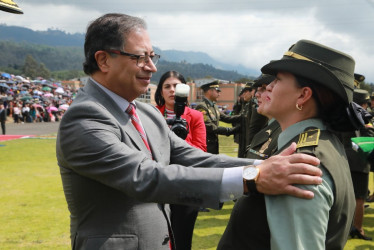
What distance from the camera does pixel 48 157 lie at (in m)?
11.4

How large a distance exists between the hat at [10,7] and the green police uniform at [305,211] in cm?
351

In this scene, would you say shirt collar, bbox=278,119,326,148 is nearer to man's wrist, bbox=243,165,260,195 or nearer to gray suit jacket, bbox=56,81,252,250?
man's wrist, bbox=243,165,260,195

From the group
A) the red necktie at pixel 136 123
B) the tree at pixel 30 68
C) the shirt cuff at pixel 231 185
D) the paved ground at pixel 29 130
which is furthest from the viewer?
the tree at pixel 30 68

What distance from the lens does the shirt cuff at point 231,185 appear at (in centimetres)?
162

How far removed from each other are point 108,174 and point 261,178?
72 cm

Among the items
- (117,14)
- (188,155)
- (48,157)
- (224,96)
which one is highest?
(117,14)

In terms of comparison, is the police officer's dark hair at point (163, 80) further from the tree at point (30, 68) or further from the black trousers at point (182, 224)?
the tree at point (30, 68)

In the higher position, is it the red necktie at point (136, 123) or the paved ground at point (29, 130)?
the red necktie at point (136, 123)

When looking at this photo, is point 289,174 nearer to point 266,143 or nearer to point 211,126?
point 266,143

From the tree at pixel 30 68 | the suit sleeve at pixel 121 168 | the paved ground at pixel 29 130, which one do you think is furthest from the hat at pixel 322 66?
the tree at pixel 30 68

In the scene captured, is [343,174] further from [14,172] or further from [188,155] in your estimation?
[14,172]

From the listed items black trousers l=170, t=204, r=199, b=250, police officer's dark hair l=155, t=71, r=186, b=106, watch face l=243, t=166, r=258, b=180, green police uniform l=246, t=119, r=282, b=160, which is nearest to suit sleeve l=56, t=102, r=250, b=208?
watch face l=243, t=166, r=258, b=180

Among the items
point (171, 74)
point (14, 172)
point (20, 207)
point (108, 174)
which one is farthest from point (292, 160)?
point (14, 172)

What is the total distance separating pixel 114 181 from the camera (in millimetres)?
1670
